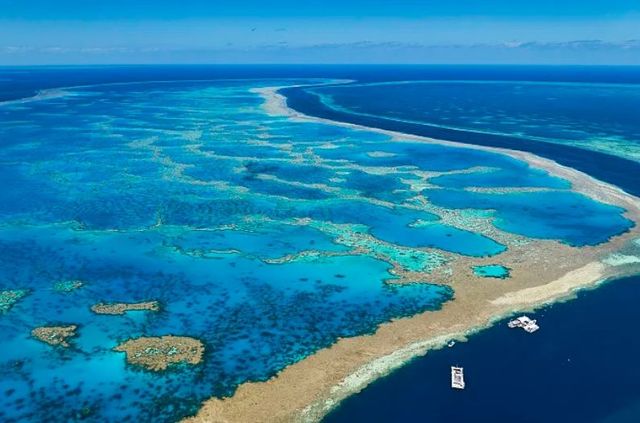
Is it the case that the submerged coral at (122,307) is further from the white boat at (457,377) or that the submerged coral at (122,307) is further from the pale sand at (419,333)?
the white boat at (457,377)

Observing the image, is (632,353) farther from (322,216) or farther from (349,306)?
(322,216)

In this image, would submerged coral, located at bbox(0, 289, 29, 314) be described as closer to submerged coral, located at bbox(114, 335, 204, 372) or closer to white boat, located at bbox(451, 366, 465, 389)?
submerged coral, located at bbox(114, 335, 204, 372)

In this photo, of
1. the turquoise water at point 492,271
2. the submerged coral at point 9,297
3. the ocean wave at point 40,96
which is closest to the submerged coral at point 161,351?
the submerged coral at point 9,297

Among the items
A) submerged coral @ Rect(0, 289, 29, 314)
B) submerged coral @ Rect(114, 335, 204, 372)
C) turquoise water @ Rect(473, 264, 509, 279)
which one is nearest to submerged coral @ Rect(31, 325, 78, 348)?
submerged coral @ Rect(114, 335, 204, 372)

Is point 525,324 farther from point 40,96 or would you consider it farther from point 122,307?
point 40,96

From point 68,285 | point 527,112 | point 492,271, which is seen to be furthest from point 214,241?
point 527,112
